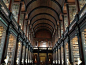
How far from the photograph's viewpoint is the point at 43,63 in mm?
33031

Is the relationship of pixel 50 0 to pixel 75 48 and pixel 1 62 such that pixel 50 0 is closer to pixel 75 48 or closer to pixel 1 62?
pixel 75 48

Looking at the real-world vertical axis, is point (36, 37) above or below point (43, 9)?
below

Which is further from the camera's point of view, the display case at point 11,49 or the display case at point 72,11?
the display case at point 72,11

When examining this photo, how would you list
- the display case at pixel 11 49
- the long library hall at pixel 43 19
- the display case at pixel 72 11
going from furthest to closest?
the display case at pixel 72 11, the display case at pixel 11 49, the long library hall at pixel 43 19

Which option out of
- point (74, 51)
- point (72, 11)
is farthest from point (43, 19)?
point (74, 51)

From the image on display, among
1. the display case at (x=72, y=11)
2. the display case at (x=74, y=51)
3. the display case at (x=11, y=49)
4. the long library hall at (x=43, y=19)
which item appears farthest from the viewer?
the display case at (x=72, y=11)

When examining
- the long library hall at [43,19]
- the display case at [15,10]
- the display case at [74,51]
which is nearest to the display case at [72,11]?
the long library hall at [43,19]

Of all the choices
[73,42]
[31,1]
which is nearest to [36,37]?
[31,1]

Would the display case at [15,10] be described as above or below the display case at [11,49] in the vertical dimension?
above

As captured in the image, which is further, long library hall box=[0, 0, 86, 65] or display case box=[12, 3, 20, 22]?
display case box=[12, 3, 20, 22]

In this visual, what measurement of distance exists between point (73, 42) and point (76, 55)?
5.90ft

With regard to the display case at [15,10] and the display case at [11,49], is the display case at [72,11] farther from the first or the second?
the display case at [11,49]

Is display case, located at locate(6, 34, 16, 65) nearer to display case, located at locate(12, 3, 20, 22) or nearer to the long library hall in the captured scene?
the long library hall

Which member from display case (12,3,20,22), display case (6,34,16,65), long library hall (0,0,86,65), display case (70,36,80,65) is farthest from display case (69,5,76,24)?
display case (6,34,16,65)
